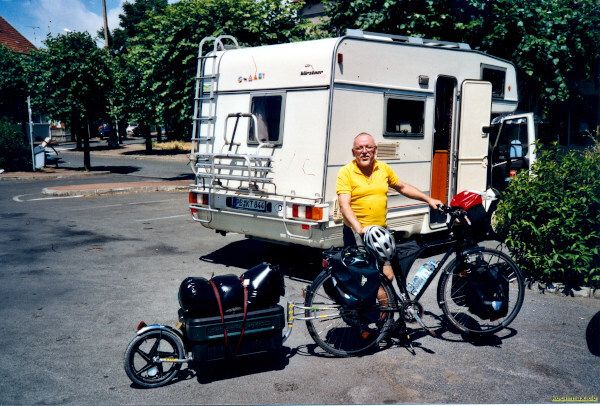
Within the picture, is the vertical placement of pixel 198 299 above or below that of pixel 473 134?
below

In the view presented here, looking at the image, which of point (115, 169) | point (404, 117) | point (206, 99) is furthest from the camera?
point (115, 169)

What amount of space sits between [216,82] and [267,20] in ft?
28.9

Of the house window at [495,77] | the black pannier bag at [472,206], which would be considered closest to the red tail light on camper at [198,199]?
the black pannier bag at [472,206]

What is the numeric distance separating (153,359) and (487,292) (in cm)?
291

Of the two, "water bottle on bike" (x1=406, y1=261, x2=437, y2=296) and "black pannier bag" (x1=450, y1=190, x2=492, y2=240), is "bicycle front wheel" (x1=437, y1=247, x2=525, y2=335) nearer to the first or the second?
"water bottle on bike" (x1=406, y1=261, x2=437, y2=296)

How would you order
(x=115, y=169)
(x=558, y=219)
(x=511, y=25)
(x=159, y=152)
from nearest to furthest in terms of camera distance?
(x=558, y=219)
(x=511, y=25)
(x=115, y=169)
(x=159, y=152)

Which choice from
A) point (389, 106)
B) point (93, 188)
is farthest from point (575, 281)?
point (93, 188)

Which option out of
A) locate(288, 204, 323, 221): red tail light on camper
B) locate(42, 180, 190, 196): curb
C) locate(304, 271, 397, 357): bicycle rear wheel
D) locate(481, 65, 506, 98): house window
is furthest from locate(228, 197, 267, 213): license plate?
locate(42, 180, 190, 196): curb

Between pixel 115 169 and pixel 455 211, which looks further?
pixel 115 169

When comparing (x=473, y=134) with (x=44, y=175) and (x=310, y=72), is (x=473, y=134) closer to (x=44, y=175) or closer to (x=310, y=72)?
(x=310, y=72)

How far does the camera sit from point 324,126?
643cm

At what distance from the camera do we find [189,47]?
1551 cm

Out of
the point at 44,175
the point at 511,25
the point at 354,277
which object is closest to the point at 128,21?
the point at 44,175

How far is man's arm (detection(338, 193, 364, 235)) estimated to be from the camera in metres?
4.54
